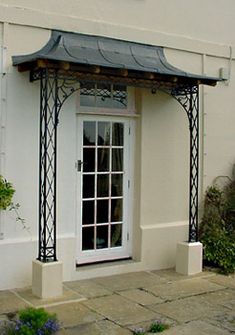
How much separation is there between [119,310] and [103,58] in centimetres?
319

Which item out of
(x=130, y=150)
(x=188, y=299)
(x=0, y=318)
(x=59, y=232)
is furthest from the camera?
(x=130, y=150)

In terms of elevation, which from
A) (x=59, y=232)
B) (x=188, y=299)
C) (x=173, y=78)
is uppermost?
Answer: (x=173, y=78)

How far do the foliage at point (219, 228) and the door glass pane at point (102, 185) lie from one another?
175cm

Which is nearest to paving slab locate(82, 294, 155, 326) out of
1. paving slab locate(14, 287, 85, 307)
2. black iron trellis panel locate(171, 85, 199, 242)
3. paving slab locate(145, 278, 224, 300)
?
paving slab locate(14, 287, 85, 307)

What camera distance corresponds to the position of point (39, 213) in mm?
6465

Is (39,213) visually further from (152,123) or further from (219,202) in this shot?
(219,202)

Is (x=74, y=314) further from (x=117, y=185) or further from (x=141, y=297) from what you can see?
(x=117, y=185)

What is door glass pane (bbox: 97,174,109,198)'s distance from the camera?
7406 millimetres

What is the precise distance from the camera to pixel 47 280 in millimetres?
6004

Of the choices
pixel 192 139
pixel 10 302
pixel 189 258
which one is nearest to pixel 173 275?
pixel 189 258

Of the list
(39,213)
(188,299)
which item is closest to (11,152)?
(39,213)

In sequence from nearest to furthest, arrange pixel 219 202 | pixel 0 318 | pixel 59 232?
pixel 0 318 → pixel 59 232 → pixel 219 202

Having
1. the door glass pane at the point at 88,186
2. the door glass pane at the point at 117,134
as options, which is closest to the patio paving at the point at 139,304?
the door glass pane at the point at 88,186

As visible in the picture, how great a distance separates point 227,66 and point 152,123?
1918 mm
